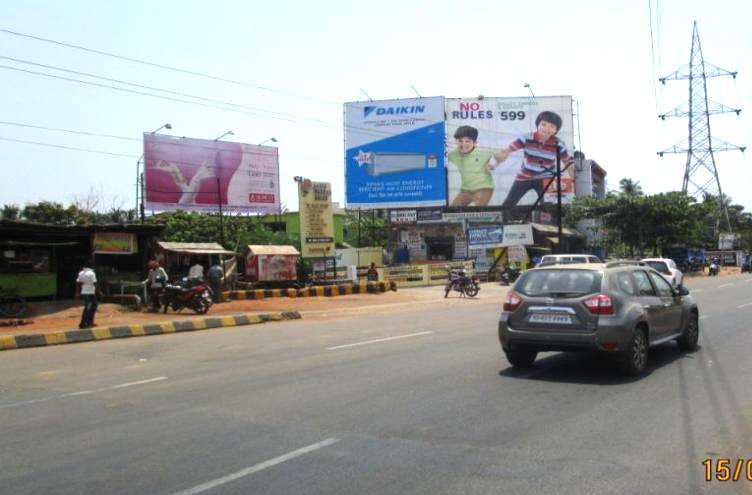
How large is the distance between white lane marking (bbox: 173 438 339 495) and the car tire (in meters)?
4.11

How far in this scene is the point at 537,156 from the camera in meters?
53.3

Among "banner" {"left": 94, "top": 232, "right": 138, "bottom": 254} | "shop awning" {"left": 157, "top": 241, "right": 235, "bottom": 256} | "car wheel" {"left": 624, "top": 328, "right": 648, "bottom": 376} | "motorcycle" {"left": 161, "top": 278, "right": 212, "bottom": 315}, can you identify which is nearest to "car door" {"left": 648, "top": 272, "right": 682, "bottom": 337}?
"car wheel" {"left": 624, "top": 328, "right": 648, "bottom": 376}

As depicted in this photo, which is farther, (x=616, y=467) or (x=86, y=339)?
(x=86, y=339)

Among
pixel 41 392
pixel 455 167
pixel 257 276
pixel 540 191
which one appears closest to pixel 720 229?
pixel 540 191

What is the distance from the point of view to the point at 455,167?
173 ft

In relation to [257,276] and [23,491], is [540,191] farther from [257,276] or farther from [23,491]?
[23,491]

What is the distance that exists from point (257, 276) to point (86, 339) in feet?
50.4

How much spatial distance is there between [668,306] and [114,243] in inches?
719

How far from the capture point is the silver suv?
8594 mm

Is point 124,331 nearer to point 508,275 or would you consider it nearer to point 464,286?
point 464,286

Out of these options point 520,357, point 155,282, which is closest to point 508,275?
point 155,282

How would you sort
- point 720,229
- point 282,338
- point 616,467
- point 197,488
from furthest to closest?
1. point 720,229
2. point 282,338
3. point 616,467
4. point 197,488

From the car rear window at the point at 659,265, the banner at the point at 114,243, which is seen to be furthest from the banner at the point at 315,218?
the car rear window at the point at 659,265

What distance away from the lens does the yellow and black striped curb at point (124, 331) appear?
46.8ft
